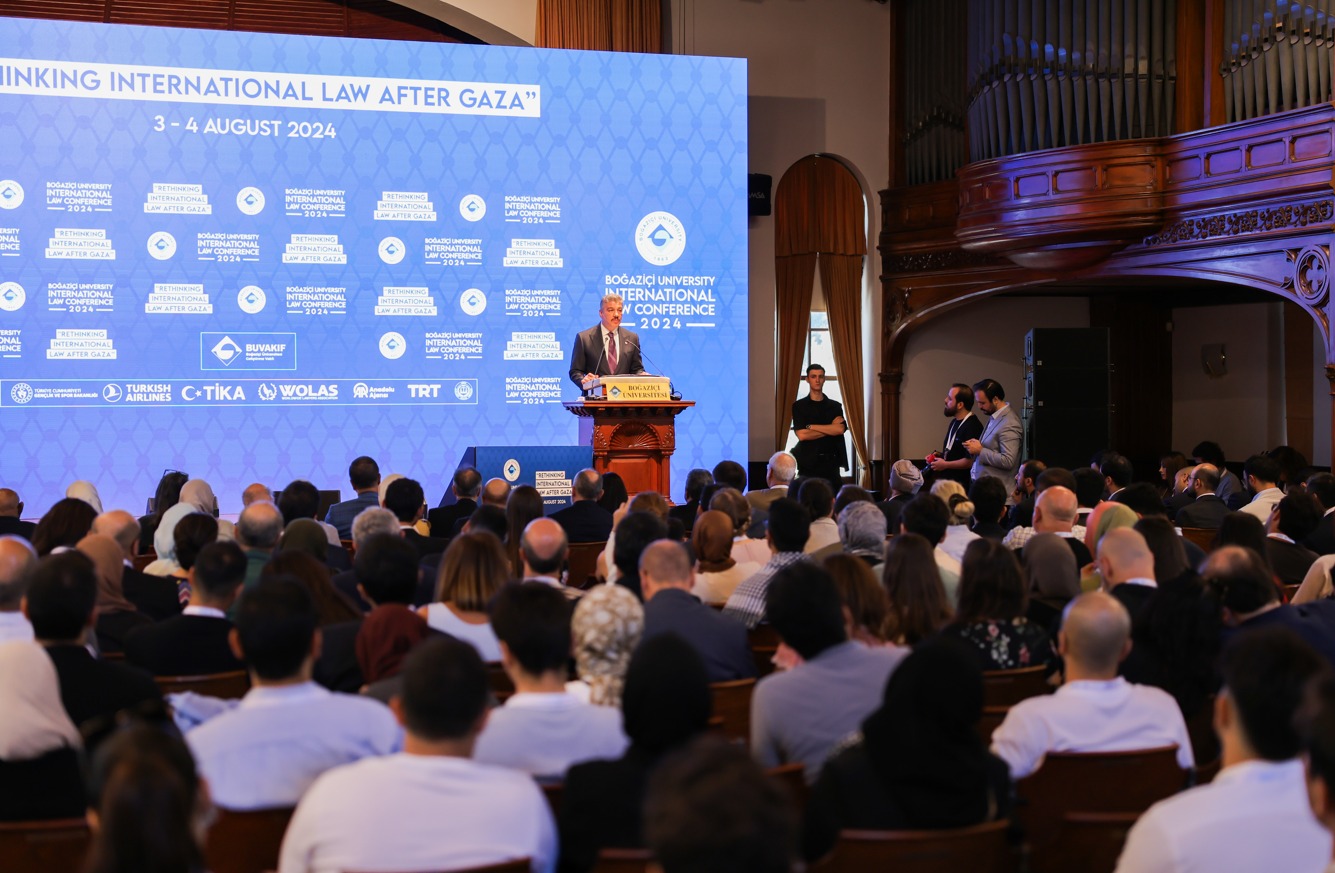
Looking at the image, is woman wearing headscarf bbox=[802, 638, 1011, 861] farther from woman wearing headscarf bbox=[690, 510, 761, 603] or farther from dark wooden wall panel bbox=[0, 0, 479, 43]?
dark wooden wall panel bbox=[0, 0, 479, 43]

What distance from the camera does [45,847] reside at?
2.33 m

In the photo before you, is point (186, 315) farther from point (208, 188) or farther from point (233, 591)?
point (233, 591)

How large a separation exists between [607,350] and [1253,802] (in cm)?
688

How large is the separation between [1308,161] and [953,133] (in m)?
3.37

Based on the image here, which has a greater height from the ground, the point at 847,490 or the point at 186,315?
the point at 186,315

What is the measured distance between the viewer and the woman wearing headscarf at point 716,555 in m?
4.64

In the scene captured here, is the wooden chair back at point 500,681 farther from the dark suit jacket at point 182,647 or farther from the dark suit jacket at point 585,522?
the dark suit jacket at point 585,522

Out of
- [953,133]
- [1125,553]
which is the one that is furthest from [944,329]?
[1125,553]

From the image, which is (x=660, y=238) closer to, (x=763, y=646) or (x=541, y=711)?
(x=763, y=646)

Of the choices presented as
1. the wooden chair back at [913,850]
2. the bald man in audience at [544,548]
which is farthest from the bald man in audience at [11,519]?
the wooden chair back at [913,850]

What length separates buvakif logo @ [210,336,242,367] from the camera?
934 cm

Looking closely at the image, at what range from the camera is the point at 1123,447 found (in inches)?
521

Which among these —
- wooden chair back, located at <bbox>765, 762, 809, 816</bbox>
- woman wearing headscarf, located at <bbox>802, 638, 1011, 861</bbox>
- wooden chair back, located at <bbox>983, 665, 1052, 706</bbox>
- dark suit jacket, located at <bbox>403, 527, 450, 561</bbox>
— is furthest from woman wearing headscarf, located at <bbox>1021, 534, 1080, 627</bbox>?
dark suit jacket, located at <bbox>403, 527, 450, 561</bbox>

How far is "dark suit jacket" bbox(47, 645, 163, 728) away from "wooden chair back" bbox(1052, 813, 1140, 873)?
1.88 meters
